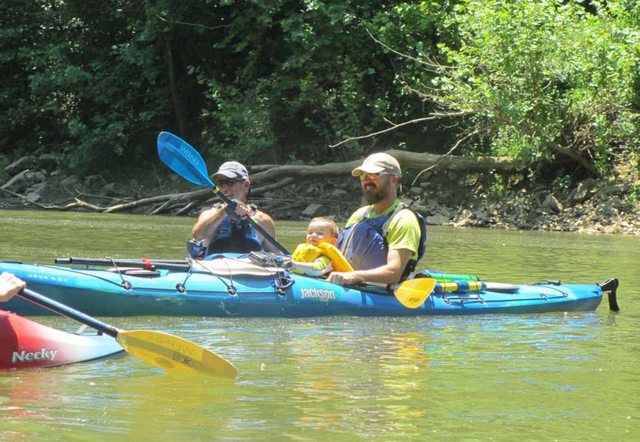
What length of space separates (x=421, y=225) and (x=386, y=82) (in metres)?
12.3

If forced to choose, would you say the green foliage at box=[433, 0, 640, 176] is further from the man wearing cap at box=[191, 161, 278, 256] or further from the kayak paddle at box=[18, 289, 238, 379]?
the kayak paddle at box=[18, 289, 238, 379]

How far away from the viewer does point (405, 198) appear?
55.8 ft

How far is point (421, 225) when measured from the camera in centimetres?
662

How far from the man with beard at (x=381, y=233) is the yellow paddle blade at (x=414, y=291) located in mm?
81

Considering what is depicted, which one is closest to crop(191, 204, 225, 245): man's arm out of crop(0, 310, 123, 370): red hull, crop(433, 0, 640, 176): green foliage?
crop(0, 310, 123, 370): red hull

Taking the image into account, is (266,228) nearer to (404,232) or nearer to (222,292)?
(222,292)

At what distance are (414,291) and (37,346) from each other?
2475 mm

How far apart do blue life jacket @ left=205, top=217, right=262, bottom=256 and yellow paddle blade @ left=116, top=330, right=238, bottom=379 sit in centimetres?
205

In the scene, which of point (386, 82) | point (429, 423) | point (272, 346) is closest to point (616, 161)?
point (386, 82)

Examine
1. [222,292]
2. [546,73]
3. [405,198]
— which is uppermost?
[546,73]

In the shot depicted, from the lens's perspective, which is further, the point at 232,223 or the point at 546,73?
the point at 546,73

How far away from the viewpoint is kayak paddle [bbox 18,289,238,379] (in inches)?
183

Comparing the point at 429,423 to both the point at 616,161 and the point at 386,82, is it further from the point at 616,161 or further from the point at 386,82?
the point at 386,82

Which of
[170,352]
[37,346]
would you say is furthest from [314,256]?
[37,346]
